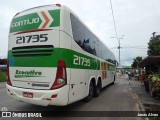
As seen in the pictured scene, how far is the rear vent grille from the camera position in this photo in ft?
22.6

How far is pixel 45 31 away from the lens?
275 inches

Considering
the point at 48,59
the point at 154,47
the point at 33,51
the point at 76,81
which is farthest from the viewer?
the point at 154,47

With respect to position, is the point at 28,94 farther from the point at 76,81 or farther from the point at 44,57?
the point at 76,81

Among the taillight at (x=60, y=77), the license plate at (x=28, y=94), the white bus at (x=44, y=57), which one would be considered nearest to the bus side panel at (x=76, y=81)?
the white bus at (x=44, y=57)

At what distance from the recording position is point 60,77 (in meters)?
6.69

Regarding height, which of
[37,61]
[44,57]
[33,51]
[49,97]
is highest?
[33,51]

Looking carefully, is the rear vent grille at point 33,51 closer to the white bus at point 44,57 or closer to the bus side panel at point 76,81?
the white bus at point 44,57

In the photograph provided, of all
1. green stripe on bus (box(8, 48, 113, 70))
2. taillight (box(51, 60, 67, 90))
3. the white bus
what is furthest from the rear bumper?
green stripe on bus (box(8, 48, 113, 70))

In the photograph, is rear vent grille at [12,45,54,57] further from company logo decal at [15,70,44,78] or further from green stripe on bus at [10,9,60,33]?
green stripe on bus at [10,9,60,33]

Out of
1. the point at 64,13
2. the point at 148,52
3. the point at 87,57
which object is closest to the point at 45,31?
the point at 64,13

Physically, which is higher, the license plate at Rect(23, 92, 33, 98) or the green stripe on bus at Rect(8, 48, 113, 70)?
the green stripe on bus at Rect(8, 48, 113, 70)

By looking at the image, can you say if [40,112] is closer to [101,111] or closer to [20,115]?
[20,115]

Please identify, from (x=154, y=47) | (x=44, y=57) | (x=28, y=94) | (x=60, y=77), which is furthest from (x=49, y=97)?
(x=154, y=47)

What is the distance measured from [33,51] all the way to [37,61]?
0.37m
